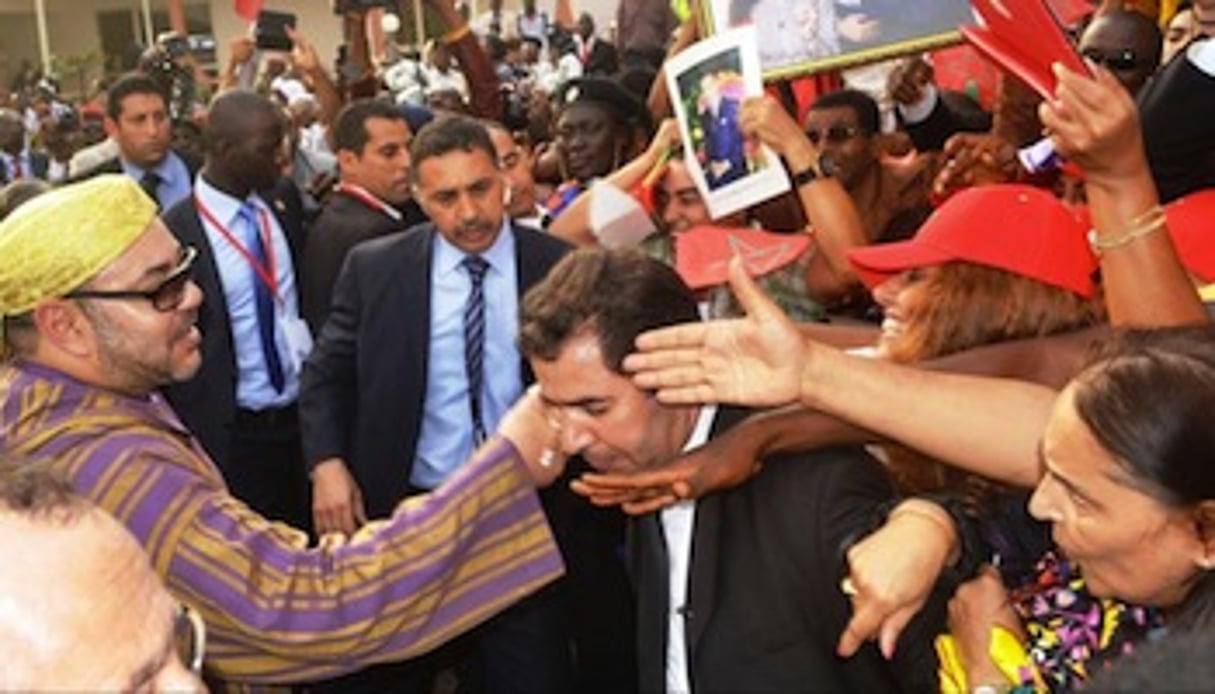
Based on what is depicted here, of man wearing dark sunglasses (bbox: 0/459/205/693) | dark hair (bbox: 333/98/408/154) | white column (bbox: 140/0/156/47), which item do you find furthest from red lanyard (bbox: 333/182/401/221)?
→ white column (bbox: 140/0/156/47)

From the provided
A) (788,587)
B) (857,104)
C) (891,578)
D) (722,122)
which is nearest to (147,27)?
(857,104)

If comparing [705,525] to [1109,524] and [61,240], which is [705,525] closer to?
[1109,524]

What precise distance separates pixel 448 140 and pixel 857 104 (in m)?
1.36

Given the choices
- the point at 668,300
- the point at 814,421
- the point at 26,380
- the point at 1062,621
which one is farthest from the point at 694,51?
the point at 1062,621

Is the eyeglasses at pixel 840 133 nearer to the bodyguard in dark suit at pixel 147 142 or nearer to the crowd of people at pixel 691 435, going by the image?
the crowd of people at pixel 691 435

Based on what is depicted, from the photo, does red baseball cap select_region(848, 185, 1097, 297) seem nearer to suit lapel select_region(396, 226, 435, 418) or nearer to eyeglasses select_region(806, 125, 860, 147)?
suit lapel select_region(396, 226, 435, 418)

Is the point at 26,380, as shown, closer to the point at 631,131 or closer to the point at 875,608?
the point at 875,608

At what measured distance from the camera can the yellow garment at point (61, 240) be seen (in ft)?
8.62

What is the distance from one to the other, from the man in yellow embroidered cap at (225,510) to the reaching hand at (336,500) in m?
1.56

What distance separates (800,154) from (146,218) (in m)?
1.67

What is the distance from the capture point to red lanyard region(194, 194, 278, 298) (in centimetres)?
511

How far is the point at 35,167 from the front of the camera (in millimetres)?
10781

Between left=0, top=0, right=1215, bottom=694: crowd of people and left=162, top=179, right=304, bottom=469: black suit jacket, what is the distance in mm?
765

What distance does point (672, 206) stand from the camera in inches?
172
